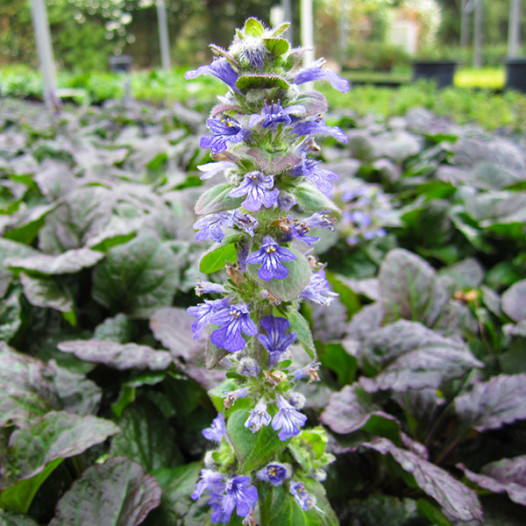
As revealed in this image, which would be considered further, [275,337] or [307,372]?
[307,372]

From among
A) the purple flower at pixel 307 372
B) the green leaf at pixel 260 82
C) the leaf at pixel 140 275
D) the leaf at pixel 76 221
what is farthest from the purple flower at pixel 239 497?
the leaf at pixel 76 221

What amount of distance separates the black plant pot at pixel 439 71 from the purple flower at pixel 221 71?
12646mm

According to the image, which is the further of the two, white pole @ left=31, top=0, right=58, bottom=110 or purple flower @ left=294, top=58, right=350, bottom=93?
white pole @ left=31, top=0, right=58, bottom=110

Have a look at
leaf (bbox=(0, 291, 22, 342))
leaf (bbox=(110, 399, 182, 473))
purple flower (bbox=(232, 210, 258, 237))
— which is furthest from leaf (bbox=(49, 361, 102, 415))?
purple flower (bbox=(232, 210, 258, 237))

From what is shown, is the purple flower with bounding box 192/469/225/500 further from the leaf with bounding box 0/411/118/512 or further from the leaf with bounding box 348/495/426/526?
the leaf with bounding box 348/495/426/526

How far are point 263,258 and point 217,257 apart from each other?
128 mm

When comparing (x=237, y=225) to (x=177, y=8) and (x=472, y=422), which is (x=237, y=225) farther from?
(x=177, y=8)

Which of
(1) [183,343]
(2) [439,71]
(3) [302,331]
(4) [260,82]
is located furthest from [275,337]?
(2) [439,71]

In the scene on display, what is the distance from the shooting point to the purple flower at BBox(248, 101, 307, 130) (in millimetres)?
886

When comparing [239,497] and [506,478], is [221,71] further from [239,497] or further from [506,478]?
[506,478]

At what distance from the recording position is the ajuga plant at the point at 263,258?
0.91 m

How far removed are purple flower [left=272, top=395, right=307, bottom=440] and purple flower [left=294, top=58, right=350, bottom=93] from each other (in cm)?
64

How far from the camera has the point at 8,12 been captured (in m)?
31.0

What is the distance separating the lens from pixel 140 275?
1973mm
